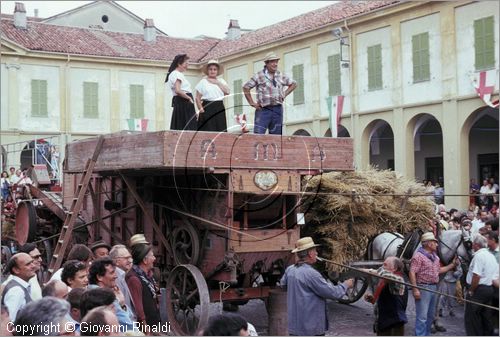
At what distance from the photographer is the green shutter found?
2681 cm

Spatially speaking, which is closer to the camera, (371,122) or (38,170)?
(38,170)

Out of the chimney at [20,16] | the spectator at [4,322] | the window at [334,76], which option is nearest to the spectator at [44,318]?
the spectator at [4,322]

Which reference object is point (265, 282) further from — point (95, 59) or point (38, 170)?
point (95, 59)

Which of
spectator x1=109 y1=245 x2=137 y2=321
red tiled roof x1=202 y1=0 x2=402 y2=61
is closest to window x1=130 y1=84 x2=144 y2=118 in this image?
red tiled roof x1=202 y1=0 x2=402 y2=61

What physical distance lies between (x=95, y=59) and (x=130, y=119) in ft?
10.9

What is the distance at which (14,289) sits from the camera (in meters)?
A: 5.44

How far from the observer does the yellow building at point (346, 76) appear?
23844 millimetres

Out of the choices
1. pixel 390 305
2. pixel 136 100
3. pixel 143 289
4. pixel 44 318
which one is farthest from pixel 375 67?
pixel 44 318

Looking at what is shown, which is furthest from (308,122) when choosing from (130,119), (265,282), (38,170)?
(265,282)

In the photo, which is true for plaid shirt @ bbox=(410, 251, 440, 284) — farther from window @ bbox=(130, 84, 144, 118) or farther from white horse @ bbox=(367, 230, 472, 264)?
window @ bbox=(130, 84, 144, 118)

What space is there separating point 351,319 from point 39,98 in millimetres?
26349

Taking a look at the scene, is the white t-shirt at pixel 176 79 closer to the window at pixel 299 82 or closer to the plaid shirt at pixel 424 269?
the plaid shirt at pixel 424 269

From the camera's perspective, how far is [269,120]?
9.29m

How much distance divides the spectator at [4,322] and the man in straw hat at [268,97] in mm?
4738
